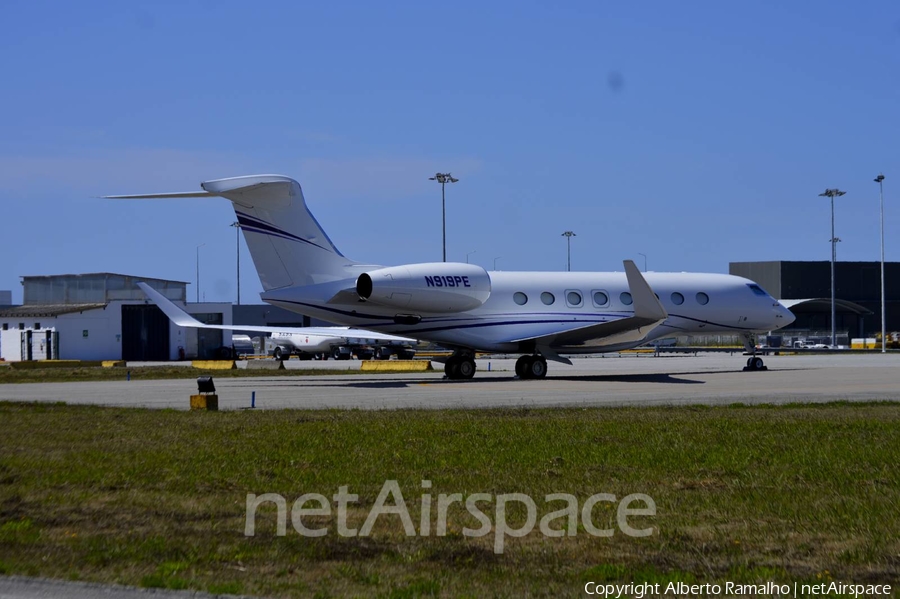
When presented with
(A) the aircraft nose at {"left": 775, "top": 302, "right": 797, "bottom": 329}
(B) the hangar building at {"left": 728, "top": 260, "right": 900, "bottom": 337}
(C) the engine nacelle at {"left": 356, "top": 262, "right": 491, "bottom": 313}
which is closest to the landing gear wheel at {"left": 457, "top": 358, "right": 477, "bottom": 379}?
(C) the engine nacelle at {"left": 356, "top": 262, "right": 491, "bottom": 313}

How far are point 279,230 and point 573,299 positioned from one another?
10.3 metres

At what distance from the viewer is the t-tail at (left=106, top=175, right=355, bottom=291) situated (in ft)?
93.0

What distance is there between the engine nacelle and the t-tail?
47.1 inches

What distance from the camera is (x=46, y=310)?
207 ft

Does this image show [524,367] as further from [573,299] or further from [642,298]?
[642,298]

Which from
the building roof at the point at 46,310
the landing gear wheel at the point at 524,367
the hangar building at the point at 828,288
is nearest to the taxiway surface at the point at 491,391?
the landing gear wheel at the point at 524,367

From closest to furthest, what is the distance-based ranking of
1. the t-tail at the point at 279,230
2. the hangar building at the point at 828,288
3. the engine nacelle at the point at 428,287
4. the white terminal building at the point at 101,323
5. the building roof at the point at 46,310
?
the t-tail at the point at 279,230
the engine nacelle at the point at 428,287
the white terminal building at the point at 101,323
the building roof at the point at 46,310
the hangar building at the point at 828,288

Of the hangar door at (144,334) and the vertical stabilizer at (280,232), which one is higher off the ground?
the vertical stabilizer at (280,232)

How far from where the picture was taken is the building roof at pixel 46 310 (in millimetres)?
59856

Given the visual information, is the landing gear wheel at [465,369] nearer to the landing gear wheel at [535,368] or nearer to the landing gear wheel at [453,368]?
the landing gear wheel at [453,368]

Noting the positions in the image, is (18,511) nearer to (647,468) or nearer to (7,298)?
(647,468)

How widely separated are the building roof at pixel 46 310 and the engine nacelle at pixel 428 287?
116 ft

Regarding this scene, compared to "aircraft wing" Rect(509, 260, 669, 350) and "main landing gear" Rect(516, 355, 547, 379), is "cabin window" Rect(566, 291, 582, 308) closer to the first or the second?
"aircraft wing" Rect(509, 260, 669, 350)

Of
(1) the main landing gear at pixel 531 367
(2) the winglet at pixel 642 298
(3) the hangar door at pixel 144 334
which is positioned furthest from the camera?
(3) the hangar door at pixel 144 334
